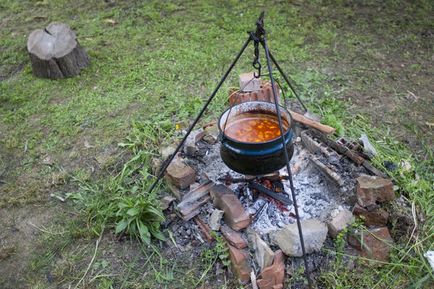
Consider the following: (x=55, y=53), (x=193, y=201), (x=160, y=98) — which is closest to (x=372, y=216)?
(x=193, y=201)

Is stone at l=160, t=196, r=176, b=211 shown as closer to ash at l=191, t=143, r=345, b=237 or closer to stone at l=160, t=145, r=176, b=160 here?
ash at l=191, t=143, r=345, b=237

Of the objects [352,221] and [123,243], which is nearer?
[352,221]

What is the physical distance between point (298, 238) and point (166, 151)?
4.49 ft

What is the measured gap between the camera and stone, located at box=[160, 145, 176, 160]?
3545 millimetres

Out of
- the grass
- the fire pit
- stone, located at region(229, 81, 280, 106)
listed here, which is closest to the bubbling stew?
the fire pit

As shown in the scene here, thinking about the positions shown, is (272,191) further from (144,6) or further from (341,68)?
(144,6)

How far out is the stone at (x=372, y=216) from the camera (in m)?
2.89

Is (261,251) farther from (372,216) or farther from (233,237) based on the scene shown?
(372,216)

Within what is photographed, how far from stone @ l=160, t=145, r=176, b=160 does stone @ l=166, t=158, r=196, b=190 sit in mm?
254

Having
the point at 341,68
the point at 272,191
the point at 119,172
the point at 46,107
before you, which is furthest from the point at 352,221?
the point at 46,107

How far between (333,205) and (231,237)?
77 cm

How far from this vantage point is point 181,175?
3.20 m

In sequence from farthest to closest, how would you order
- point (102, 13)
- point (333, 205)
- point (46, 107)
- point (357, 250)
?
1. point (102, 13)
2. point (46, 107)
3. point (333, 205)
4. point (357, 250)

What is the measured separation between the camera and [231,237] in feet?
9.45
